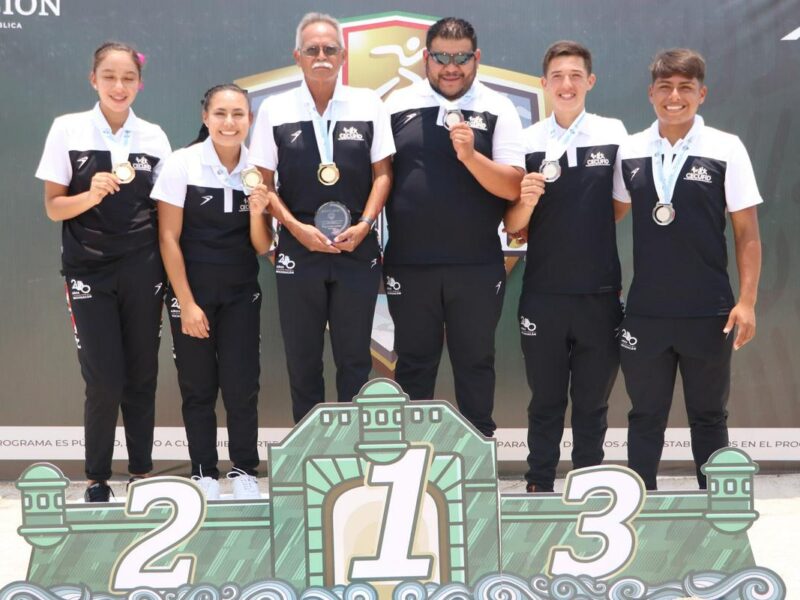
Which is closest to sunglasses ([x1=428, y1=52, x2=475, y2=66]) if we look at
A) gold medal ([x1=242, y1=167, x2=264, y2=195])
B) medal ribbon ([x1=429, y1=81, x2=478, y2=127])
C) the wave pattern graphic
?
medal ribbon ([x1=429, y1=81, x2=478, y2=127])

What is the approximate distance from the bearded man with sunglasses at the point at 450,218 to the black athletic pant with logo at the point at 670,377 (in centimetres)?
55

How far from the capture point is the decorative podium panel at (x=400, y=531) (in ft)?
8.45

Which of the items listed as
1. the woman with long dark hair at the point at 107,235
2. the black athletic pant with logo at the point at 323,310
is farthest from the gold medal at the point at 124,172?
the black athletic pant with logo at the point at 323,310

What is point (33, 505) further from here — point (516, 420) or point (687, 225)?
point (516, 420)

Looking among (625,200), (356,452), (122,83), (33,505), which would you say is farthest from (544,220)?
(33,505)

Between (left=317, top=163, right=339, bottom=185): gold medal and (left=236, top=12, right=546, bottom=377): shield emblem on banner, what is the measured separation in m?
1.15

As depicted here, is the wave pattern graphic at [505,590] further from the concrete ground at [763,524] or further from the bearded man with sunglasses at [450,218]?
the bearded man with sunglasses at [450,218]

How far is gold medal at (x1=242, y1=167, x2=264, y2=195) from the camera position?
3.38 metres

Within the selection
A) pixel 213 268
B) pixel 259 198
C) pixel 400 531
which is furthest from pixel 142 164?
pixel 400 531

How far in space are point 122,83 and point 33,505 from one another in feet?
5.99

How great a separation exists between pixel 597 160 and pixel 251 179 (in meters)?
1.31

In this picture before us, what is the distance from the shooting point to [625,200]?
3.58 meters

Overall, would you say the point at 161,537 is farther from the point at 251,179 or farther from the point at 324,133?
the point at 324,133

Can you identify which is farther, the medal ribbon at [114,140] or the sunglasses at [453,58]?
the medal ribbon at [114,140]
